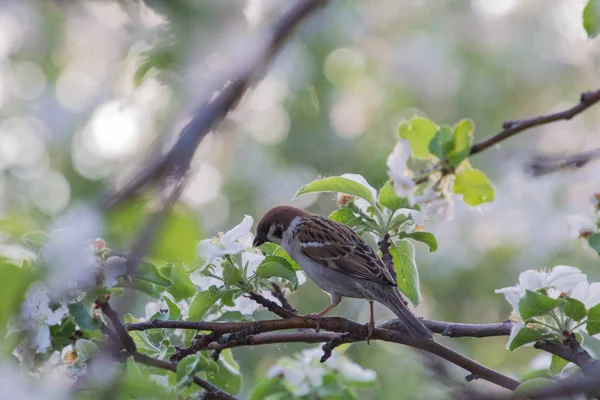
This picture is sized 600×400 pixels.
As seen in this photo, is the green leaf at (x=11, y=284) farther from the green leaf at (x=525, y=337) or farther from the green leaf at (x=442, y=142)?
the green leaf at (x=525, y=337)

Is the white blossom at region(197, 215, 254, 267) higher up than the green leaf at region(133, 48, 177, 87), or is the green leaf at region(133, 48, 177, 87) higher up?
the white blossom at region(197, 215, 254, 267)

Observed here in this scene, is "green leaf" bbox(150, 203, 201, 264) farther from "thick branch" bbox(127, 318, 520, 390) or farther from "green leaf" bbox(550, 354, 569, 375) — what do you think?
"green leaf" bbox(550, 354, 569, 375)

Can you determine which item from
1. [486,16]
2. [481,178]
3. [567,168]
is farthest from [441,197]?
[486,16]

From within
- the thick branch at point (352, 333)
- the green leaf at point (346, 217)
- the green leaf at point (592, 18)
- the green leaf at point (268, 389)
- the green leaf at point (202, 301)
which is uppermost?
the green leaf at point (592, 18)

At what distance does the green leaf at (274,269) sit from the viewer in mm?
1461

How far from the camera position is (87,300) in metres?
1.23

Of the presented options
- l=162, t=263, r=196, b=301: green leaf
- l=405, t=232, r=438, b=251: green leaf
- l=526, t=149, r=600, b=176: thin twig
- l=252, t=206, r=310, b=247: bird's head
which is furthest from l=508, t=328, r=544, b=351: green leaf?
l=252, t=206, r=310, b=247: bird's head

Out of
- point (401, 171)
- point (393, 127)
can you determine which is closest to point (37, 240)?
point (401, 171)

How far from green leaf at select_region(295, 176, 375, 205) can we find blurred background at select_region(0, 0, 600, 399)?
75cm

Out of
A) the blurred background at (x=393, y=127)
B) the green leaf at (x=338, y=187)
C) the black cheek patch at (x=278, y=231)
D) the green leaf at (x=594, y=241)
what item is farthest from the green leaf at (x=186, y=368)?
the black cheek patch at (x=278, y=231)

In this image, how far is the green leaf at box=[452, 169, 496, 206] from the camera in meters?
1.31

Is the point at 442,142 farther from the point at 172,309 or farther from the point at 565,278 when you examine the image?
the point at 172,309

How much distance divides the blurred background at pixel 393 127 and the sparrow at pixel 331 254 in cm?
29

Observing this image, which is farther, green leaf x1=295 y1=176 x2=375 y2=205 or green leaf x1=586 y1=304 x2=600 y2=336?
green leaf x1=295 y1=176 x2=375 y2=205
